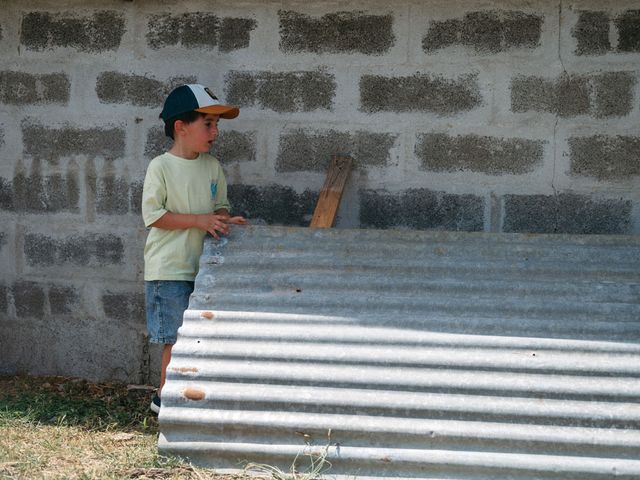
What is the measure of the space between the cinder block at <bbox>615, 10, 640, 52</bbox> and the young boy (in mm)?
1804

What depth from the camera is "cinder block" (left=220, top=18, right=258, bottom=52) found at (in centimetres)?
445

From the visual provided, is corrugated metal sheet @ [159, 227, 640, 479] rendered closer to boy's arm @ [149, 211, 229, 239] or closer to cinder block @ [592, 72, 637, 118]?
boy's arm @ [149, 211, 229, 239]

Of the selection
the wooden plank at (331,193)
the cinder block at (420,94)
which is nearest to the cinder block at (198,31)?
the cinder block at (420,94)

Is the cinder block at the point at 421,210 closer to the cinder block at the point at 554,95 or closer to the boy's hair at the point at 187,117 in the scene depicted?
the cinder block at the point at 554,95

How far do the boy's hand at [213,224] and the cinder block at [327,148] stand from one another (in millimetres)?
673

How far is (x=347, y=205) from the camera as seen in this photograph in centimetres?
442

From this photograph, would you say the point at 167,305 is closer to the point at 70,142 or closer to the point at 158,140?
the point at 158,140

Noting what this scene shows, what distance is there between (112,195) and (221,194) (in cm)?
74

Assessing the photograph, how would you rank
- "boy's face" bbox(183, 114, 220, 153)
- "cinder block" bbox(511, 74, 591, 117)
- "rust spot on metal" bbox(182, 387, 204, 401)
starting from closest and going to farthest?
1. "rust spot on metal" bbox(182, 387, 204, 401)
2. "boy's face" bbox(183, 114, 220, 153)
3. "cinder block" bbox(511, 74, 591, 117)

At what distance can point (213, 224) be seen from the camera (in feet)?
12.8

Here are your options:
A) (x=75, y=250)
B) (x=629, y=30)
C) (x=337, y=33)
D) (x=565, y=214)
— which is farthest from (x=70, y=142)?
(x=629, y=30)

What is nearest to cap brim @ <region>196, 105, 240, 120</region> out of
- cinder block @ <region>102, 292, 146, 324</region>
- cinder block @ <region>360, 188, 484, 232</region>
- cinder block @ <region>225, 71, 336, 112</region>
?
cinder block @ <region>225, 71, 336, 112</region>

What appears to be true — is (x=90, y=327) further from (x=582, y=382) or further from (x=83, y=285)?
(x=582, y=382)

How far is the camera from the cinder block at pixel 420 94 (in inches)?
169
